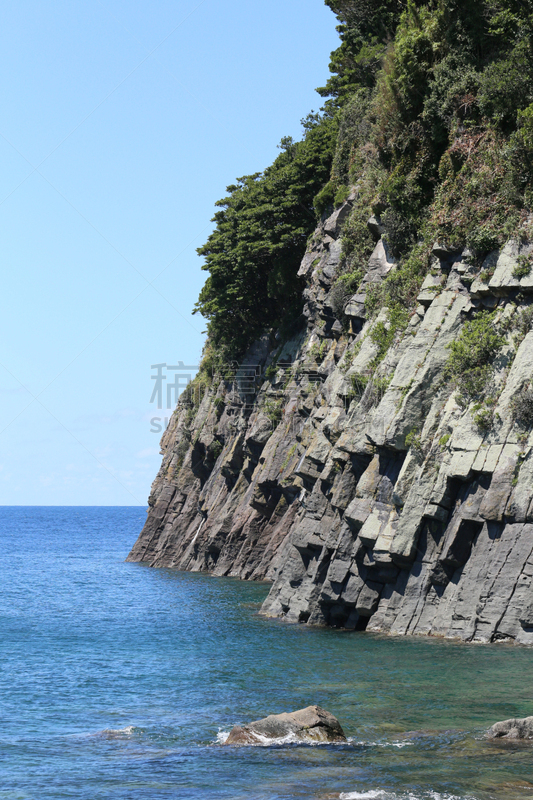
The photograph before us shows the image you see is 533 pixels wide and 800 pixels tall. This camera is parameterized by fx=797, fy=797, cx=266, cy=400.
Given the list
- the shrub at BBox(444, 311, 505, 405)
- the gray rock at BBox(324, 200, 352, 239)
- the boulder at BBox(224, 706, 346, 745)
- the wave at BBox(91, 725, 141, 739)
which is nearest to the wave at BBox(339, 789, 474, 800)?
the boulder at BBox(224, 706, 346, 745)

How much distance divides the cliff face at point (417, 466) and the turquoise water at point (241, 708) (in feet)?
5.03

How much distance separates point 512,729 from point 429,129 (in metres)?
26.9

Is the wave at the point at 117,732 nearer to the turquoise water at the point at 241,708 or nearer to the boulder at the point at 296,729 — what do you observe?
the turquoise water at the point at 241,708

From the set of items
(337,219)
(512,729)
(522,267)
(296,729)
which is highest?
(337,219)

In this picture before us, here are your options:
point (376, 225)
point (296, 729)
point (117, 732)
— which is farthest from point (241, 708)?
point (376, 225)

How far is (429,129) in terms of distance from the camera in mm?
35625

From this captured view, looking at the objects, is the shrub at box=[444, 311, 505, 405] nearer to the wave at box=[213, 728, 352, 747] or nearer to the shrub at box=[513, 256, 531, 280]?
the shrub at box=[513, 256, 531, 280]

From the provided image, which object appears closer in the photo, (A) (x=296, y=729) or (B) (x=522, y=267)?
(A) (x=296, y=729)

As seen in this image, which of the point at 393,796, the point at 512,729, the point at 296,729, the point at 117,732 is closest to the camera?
the point at 393,796

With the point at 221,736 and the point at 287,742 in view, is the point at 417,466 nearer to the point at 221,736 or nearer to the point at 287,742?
the point at 221,736

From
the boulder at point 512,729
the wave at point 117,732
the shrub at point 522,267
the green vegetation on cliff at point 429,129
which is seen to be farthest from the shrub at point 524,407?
the wave at point 117,732

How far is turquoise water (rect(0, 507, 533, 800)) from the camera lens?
Result: 1517 centimetres

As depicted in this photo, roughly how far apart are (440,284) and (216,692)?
18.4 meters

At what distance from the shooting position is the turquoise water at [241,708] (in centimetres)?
1517
